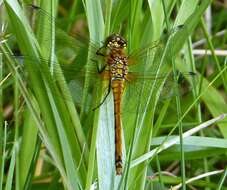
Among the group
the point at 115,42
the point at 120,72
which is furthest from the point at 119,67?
the point at 115,42

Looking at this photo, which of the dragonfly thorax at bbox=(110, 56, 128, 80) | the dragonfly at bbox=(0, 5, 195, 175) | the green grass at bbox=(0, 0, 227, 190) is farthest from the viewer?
the dragonfly thorax at bbox=(110, 56, 128, 80)

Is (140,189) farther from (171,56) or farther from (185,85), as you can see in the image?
(185,85)

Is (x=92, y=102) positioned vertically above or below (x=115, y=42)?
below

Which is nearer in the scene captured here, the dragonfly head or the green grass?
the green grass

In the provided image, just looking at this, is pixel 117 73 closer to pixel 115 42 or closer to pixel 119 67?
pixel 119 67

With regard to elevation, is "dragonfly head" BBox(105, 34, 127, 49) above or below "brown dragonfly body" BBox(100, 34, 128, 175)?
above

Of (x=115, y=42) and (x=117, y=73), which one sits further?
(x=117, y=73)

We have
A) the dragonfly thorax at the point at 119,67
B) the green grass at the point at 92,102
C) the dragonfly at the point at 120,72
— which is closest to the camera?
the green grass at the point at 92,102
